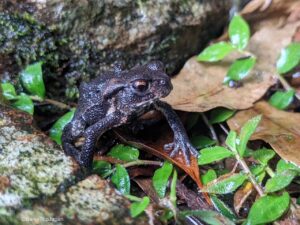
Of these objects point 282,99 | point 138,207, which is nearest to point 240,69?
point 282,99

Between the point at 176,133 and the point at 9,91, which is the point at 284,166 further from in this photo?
the point at 9,91


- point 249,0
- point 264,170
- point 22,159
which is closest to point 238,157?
point 264,170

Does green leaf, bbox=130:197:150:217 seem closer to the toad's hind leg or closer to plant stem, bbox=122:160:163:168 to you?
plant stem, bbox=122:160:163:168

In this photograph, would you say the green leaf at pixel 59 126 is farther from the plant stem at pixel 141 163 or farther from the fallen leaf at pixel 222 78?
the fallen leaf at pixel 222 78

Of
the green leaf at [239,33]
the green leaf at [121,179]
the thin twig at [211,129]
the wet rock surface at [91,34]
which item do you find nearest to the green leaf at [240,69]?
the green leaf at [239,33]

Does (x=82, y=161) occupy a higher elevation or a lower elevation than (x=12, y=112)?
lower

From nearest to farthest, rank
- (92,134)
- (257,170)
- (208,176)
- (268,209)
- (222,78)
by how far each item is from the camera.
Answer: (268,209) < (257,170) < (208,176) < (92,134) < (222,78)

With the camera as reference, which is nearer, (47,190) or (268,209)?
(47,190)

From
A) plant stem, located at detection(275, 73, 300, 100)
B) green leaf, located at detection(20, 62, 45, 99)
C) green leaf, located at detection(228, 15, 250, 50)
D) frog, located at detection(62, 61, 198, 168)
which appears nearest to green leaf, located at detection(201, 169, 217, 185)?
frog, located at detection(62, 61, 198, 168)

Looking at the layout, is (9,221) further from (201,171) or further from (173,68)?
(173,68)
